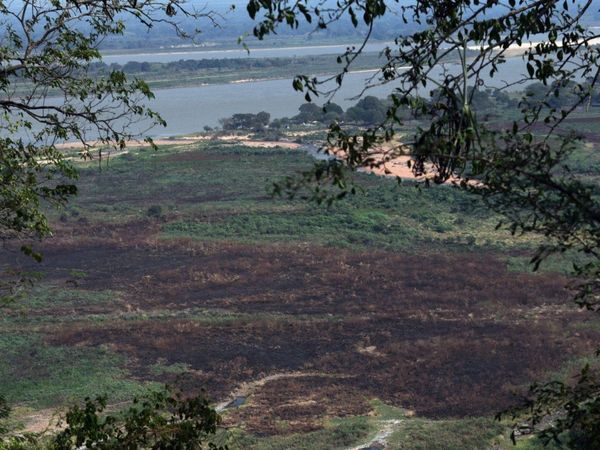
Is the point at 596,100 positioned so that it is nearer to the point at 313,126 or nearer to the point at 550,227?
the point at 313,126

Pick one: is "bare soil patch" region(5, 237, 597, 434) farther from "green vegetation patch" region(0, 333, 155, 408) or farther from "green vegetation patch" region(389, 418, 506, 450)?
"green vegetation patch" region(389, 418, 506, 450)

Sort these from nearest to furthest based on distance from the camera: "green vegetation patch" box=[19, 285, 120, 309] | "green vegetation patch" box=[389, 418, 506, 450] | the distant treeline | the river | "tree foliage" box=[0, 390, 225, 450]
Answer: "tree foliage" box=[0, 390, 225, 450]
"green vegetation patch" box=[389, 418, 506, 450]
"green vegetation patch" box=[19, 285, 120, 309]
the river
the distant treeline

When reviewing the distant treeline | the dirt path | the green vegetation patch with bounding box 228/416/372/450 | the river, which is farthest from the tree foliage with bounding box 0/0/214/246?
the distant treeline

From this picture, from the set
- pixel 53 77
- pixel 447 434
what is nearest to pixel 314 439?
pixel 447 434

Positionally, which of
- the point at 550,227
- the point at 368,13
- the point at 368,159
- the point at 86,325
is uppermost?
the point at 368,13

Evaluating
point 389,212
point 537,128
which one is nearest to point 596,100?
point 537,128

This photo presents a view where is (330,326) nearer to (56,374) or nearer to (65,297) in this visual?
(56,374)
